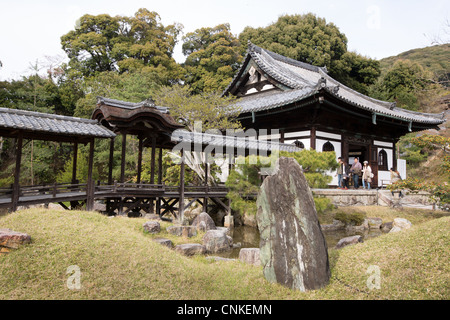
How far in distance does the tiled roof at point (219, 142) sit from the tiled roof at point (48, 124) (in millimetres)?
2957

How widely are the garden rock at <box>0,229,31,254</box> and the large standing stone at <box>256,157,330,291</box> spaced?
14.1 feet

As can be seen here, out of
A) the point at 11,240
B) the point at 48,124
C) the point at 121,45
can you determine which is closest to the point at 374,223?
the point at 11,240

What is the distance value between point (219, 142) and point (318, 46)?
27.9 m

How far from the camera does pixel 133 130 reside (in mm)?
12414

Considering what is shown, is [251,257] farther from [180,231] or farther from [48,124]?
[48,124]

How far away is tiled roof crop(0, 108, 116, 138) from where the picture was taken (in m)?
8.59

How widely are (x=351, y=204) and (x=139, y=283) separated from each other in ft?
41.4

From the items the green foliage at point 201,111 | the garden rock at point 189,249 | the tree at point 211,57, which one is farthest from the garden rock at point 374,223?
the tree at point 211,57

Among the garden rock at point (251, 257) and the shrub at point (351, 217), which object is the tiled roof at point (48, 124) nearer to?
the garden rock at point (251, 257)

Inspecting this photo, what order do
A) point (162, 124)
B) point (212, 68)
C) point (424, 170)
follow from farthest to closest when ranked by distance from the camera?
point (212, 68) < point (424, 170) < point (162, 124)

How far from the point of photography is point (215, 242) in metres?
9.15

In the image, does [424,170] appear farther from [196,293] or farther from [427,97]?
[196,293]

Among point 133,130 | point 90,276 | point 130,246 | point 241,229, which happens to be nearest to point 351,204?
point 241,229

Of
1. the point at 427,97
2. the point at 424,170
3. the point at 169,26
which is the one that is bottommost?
the point at 424,170
